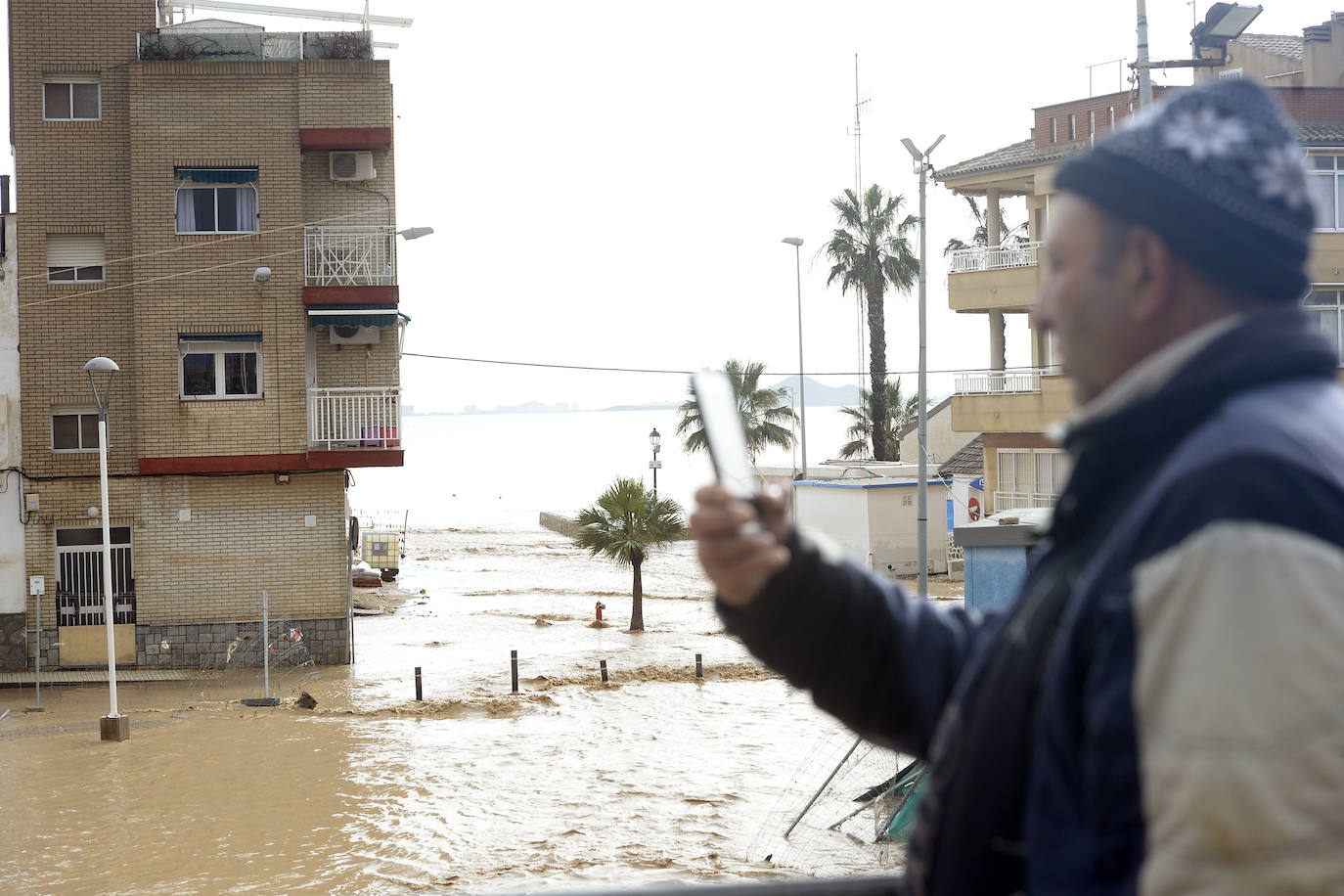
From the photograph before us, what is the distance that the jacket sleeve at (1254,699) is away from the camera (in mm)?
1022

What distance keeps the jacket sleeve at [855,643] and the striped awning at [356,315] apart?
2379 cm

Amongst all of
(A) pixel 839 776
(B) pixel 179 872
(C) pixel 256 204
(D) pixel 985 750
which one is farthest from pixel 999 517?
(C) pixel 256 204

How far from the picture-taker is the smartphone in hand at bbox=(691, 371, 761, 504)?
1.69 m

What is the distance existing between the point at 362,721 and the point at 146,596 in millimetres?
6892

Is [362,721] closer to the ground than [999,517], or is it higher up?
closer to the ground

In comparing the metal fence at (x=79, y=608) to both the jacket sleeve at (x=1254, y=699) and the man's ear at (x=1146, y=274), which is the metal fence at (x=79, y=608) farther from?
the jacket sleeve at (x=1254, y=699)

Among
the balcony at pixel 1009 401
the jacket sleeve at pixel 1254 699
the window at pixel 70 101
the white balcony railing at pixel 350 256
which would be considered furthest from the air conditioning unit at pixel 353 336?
the jacket sleeve at pixel 1254 699

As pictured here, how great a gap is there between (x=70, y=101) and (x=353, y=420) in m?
8.34

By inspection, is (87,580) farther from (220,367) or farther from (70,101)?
(70,101)

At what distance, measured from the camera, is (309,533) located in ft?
81.6

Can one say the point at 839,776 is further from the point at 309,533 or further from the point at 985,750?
the point at 985,750

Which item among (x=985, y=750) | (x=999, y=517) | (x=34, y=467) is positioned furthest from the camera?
(x=34, y=467)

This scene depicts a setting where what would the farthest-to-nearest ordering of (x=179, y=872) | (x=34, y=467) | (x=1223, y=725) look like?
1. (x=34, y=467)
2. (x=179, y=872)
3. (x=1223, y=725)

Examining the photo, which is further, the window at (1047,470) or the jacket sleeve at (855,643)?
the window at (1047,470)
